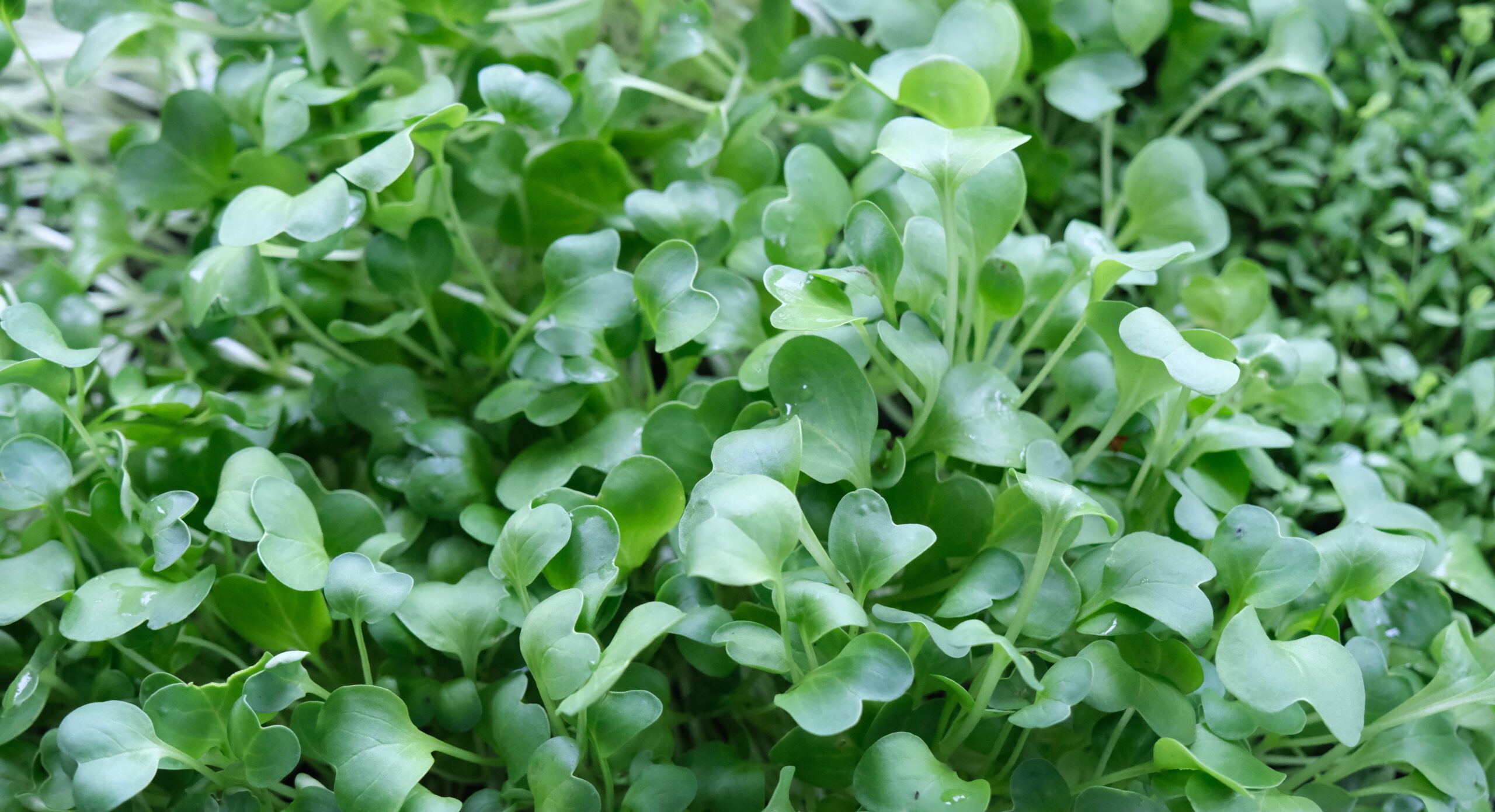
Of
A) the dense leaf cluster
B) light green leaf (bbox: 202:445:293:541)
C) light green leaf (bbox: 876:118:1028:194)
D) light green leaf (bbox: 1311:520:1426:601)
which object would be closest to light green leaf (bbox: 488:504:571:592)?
the dense leaf cluster

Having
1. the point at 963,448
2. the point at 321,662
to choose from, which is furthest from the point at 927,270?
the point at 321,662

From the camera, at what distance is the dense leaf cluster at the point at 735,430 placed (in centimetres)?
41

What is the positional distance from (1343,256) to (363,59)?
74 centimetres

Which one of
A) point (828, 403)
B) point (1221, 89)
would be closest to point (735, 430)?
point (828, 403)

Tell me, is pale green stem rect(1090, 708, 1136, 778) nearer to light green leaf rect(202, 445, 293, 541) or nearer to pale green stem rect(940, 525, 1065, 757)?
pale green stem rect(940, 525, 1065, 757)

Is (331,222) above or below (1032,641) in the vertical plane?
above

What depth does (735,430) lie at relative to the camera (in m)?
0.46

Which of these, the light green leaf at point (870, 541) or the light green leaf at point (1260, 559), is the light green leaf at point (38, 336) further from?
the light green leaf at point (1260, 559)

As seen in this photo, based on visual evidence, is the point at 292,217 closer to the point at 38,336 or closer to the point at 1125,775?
the point at 38,336

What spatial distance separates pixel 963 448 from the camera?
18.5 inches

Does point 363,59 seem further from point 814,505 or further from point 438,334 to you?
point 814,505

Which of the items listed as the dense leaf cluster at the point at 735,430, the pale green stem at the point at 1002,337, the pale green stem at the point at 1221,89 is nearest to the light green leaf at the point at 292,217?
the dense leaf cluster at the point at 735,430

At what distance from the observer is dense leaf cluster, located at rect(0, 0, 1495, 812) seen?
0.41m

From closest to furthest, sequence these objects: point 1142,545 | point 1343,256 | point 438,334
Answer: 1. point 1142,545
2. point 438,334
3. point 1343,256
